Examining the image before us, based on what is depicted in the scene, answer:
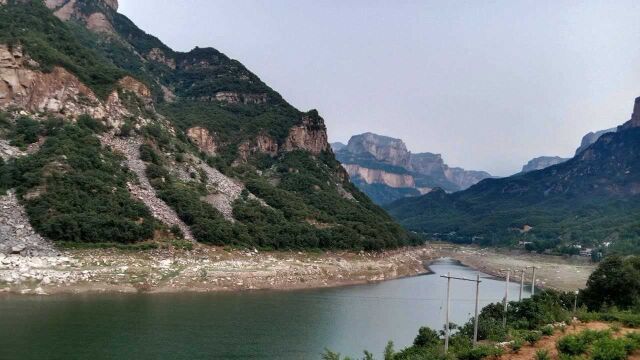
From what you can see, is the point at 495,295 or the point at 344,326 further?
the point at 495,295

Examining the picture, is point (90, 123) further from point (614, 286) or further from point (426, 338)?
point (614, 286)

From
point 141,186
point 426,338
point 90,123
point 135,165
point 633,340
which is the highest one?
point 90,123

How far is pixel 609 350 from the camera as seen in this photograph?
1772 centimetres

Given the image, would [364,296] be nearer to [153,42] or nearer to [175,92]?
[175,92]

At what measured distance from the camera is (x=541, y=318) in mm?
30609

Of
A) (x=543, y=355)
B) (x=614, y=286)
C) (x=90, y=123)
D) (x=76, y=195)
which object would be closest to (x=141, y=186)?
(x=76, y=195)

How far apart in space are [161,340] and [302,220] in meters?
57.7

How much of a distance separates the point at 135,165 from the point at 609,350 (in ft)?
223

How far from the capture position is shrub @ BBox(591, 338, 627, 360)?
1736 cm

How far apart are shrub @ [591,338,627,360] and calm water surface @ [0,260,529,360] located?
1747 cm

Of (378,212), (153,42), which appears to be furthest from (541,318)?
(153,42)

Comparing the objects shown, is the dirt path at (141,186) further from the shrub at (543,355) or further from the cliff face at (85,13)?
the cliff face at (85,13)

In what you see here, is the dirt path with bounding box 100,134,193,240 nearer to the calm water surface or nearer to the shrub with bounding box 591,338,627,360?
the calm water surface

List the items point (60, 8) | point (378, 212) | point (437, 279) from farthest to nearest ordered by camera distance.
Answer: point (60, 8) < point (378, 212) < point (437, 279)
